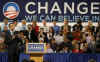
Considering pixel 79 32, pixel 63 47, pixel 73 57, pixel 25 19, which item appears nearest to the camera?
pixel 73 57

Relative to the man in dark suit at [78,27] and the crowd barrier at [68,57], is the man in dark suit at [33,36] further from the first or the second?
the crowd barrier at [68,57]

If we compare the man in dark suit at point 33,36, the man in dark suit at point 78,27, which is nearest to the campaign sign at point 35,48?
the man in dark suit at point 33,36

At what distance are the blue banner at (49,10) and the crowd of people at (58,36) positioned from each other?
Answer: 2.28 ft

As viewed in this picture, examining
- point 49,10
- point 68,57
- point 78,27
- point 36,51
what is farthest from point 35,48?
point 49,10

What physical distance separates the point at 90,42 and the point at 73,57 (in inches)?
61.6

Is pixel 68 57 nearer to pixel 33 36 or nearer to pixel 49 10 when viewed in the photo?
pixel 33 36

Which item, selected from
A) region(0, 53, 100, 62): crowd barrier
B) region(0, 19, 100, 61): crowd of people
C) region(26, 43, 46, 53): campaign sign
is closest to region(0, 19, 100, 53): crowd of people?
region(0, 19, 100, 61): crowd of people

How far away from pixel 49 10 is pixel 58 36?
121 inches

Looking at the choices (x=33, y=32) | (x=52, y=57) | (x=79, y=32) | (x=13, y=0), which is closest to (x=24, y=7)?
(x=13, y=0)

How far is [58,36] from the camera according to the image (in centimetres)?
1558

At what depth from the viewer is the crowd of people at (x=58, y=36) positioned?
14820mm

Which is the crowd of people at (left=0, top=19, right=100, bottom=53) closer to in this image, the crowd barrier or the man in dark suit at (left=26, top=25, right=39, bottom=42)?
the man in dark suit at (left=26, top=25, right=39, bottom=42)

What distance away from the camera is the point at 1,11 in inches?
723

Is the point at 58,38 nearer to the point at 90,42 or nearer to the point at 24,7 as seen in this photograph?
the point at 90,42
